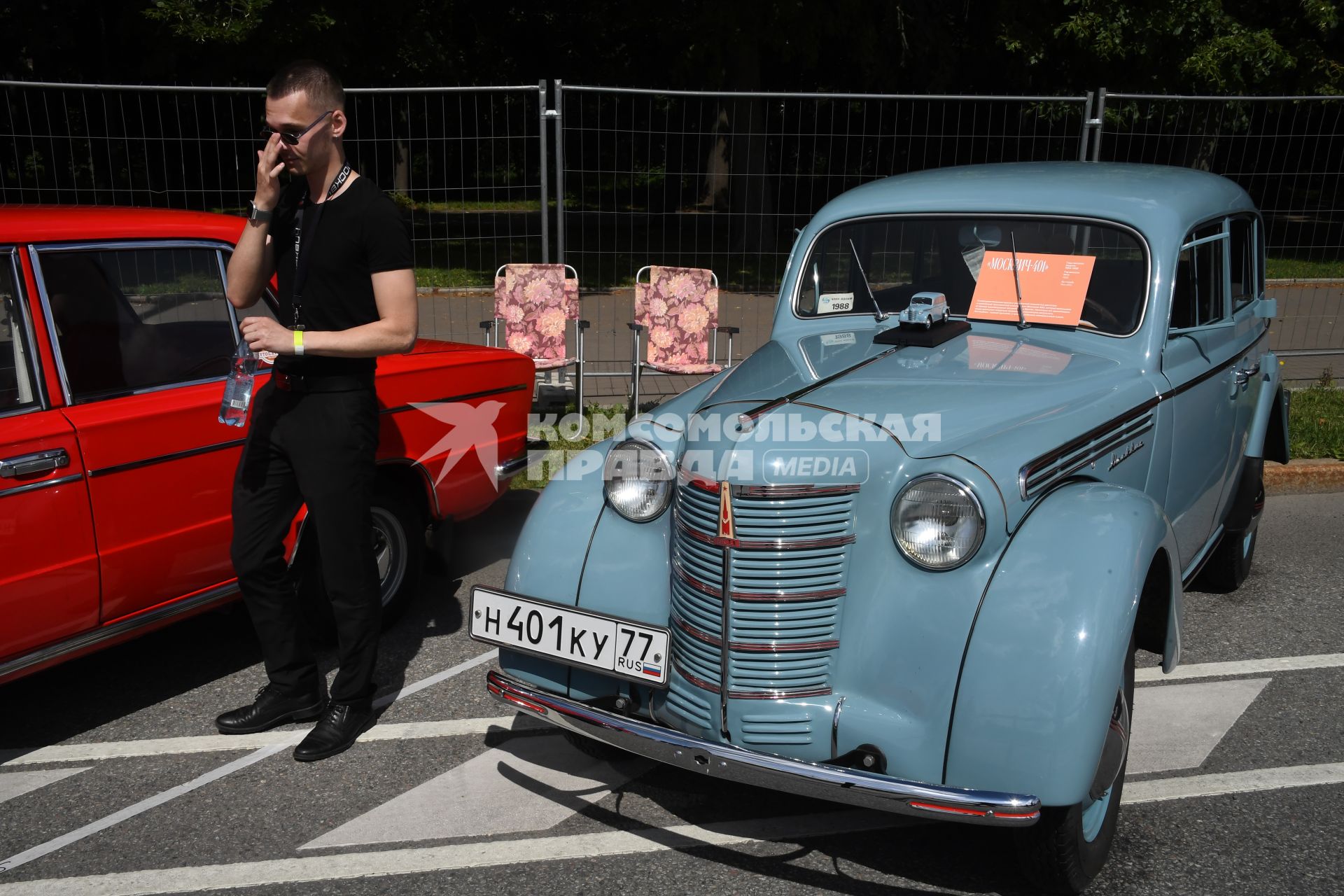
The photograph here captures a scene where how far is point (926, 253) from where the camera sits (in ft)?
14.7

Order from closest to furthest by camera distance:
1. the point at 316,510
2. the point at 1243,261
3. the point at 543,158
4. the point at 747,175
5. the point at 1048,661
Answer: the point at 1048,661 < the point at 316,510 < the point at 1243,261 < the point at 543,158 < the point at 747,175

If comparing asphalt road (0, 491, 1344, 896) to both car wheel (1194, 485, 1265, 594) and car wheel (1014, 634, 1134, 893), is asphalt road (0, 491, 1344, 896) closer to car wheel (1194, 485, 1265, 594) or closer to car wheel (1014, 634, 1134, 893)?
car wheel (1014, 634, 1134, 893)

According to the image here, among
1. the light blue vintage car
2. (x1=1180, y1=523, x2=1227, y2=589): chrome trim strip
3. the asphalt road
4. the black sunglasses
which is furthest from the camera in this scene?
(x1=1180, y1=523, x2=1227, y2=589): chrome trim strip

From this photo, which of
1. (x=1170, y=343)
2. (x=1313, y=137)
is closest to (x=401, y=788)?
(x=1170, y=343)

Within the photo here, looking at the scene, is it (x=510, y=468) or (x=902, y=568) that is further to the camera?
(x=510, y=468)

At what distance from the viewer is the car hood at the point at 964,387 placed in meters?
3.22

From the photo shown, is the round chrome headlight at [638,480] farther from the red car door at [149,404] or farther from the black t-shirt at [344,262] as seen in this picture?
the red car door at [149,404]

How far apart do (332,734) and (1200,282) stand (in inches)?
145

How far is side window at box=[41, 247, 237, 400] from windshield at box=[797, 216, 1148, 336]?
2339mm

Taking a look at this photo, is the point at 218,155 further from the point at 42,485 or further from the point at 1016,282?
the point at 1016,282

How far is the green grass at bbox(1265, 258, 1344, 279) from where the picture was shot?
9852 millimetres

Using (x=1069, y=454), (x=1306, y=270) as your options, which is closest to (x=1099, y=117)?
(x=1306, y=270)

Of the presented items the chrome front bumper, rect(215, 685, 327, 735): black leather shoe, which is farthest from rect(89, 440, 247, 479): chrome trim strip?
the chrome front bumper

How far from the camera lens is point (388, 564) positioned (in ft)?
15.8
